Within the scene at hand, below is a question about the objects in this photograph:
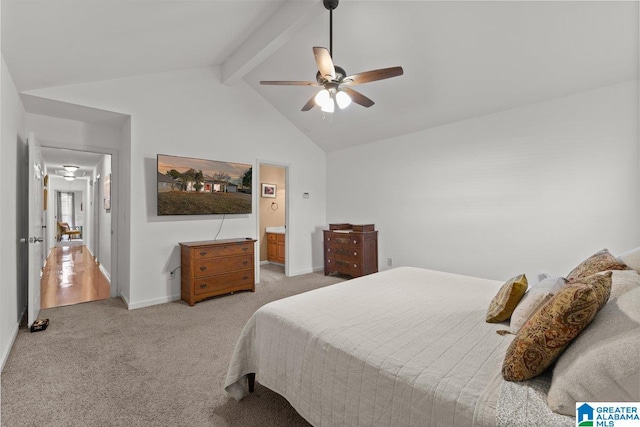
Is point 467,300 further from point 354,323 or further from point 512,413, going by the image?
point 512,413

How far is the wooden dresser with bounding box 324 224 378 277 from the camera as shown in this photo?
476cm

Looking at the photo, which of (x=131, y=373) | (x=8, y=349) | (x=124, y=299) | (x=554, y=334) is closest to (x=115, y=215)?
(x=124, y=299)

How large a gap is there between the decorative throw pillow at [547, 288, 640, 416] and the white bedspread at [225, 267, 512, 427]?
19 centimetres

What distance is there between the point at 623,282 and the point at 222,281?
3812 mm

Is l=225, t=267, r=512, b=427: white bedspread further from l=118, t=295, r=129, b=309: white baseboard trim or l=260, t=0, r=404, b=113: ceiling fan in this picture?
l=118, t=295, r=129, b=309: white baseboard trim

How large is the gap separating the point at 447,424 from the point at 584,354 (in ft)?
1.63

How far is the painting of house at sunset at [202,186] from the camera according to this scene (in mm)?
3773

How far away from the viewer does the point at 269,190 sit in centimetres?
663

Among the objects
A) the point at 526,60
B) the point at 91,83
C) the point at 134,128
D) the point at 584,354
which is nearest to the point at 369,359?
the point at 584,354

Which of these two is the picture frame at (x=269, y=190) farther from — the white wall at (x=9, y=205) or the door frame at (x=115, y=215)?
the white wall at (x=9, y=205)

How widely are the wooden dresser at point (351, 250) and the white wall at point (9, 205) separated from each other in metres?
3.94

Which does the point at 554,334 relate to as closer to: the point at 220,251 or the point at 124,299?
the point at 220,251

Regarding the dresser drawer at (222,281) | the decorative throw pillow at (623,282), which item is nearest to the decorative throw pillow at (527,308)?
the decorative throw pillow at (623,282)

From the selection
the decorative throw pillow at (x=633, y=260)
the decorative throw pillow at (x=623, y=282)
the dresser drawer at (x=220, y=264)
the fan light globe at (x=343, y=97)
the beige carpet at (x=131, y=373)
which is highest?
the fan light globe at (x=343, y=97)
